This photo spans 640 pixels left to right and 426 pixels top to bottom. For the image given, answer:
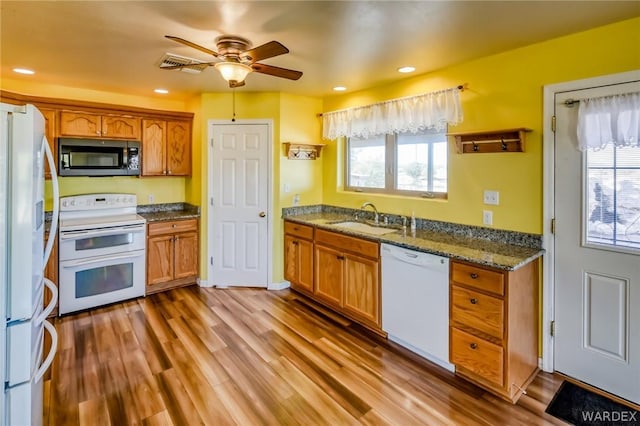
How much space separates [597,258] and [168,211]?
14.5ft

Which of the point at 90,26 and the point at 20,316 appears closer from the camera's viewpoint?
the point at 20,316

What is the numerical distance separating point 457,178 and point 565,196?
0.82 m

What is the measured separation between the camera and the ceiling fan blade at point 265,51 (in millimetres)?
1957

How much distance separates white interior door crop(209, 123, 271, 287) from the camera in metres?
4.14

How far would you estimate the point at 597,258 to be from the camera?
90.0 inches

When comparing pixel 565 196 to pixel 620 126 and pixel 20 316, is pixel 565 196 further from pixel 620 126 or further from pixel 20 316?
pixel 20 316

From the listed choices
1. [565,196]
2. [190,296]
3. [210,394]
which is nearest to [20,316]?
[210,394]

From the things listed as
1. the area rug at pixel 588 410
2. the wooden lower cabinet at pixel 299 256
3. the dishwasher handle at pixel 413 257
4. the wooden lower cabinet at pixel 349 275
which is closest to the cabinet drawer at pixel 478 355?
the area rug at pixel 588 410

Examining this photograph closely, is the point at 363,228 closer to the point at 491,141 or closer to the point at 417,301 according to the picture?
the point at 417,301

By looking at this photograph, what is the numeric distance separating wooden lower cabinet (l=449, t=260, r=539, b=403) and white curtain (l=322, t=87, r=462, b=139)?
135 cm

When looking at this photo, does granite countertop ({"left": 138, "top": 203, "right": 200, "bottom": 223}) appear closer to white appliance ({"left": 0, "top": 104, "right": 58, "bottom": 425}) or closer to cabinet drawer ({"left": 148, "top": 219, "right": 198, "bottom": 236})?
cabinet drawer ({"left": 148, "top": 219, "right": 198, "bottom": 236})

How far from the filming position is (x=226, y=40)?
238cm

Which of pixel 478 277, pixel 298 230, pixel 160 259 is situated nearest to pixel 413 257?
pixel 478 277

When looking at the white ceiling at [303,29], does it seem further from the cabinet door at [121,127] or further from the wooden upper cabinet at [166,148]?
the wooden upper cabinet at [166,148]
